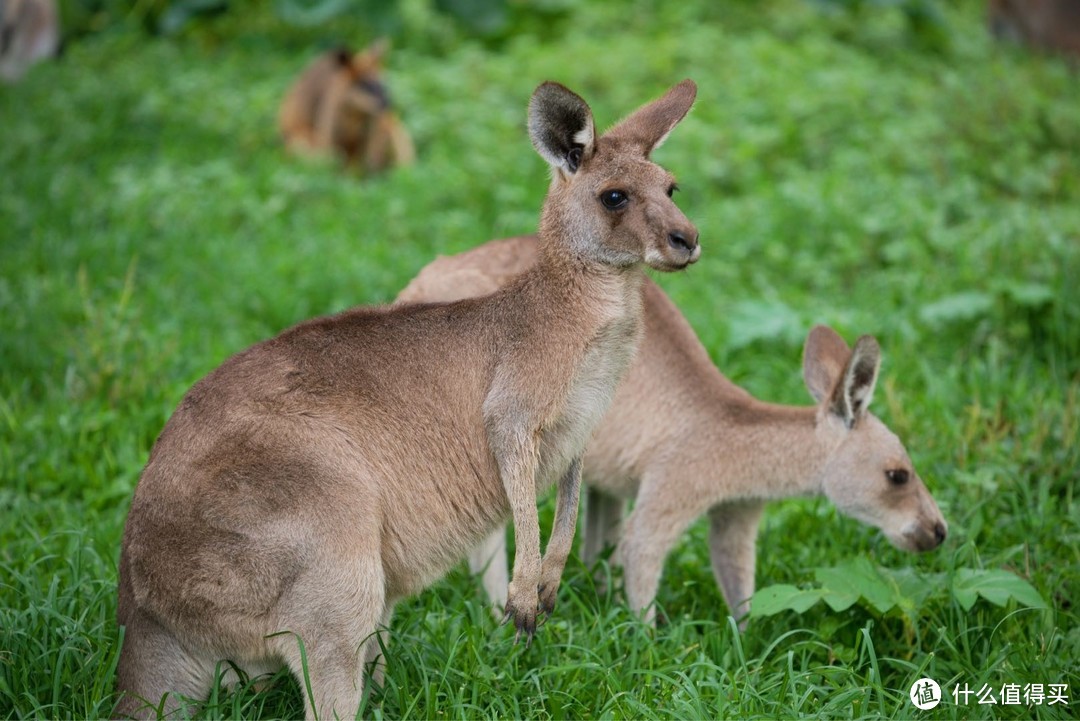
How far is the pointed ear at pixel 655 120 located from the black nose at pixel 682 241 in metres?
0.36

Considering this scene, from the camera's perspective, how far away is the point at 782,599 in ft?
13.5

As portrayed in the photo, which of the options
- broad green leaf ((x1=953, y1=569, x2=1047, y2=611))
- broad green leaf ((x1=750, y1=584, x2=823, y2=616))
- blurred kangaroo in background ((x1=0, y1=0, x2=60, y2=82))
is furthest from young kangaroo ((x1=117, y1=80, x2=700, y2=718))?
blurred kangaroo in background ((x1=0, y1=0, x2=60, y2=82))

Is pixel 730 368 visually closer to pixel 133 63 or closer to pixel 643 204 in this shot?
pixel 643 204

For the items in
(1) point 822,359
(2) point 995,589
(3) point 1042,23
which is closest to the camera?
(2) point 995,589

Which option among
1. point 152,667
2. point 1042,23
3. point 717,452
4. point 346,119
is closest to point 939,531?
point 717,452

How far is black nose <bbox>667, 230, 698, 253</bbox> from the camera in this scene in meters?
3.38

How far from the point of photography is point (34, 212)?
771 centimetres

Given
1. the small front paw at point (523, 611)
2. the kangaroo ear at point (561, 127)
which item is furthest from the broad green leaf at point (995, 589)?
the kangaroo ear at point (561, 127)

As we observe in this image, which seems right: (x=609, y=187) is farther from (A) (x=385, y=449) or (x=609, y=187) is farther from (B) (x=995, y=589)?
(B) (x=995, y=589)

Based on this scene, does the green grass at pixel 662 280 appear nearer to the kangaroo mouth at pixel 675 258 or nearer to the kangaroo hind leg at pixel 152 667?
the kangaroo hind leg at pixel 152 667

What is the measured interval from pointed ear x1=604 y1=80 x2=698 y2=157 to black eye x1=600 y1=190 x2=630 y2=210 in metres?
0.21

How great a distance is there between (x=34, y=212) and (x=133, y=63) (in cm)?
413

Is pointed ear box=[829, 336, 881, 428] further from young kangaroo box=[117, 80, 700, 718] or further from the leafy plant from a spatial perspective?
young kangaroo box=[117, 80, 700, 718]

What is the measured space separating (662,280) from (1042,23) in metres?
7.57
